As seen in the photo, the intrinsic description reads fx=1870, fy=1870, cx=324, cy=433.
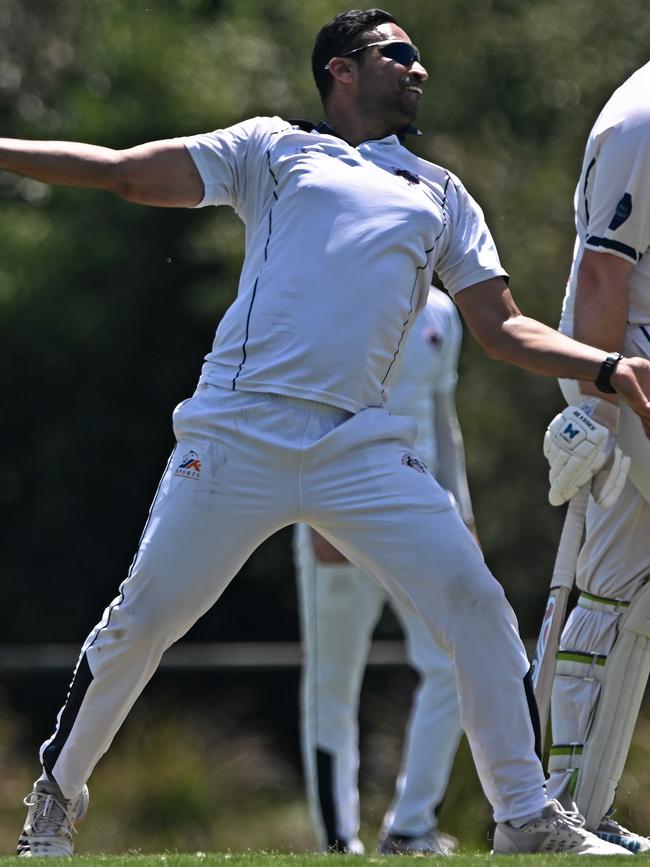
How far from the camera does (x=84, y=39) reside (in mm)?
14164

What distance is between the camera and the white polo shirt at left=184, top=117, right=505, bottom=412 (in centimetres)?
516

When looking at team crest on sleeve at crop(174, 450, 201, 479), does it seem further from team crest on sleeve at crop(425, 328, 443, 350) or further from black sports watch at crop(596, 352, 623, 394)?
team crest on sleeve at crop(425, 328, 443, 350)

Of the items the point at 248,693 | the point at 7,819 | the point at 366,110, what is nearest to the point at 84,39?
the point at 248,693

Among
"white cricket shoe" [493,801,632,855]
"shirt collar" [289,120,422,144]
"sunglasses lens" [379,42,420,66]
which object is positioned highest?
"sunglasses lens" [379,42,420,66]

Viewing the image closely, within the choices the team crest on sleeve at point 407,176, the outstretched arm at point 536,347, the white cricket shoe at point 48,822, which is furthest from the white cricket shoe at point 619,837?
the team crest on sleeve at point 407,176

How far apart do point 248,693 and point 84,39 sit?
16.6ft

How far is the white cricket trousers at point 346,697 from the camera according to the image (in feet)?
26.6

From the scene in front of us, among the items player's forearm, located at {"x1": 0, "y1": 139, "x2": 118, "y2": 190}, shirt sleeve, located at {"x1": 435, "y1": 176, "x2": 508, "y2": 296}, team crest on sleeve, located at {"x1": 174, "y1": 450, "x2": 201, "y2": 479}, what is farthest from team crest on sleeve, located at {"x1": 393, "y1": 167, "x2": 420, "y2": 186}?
team crest on sleeve, located at {"x1": 174, "y1": 450, "x2": 201, "y2": 479}

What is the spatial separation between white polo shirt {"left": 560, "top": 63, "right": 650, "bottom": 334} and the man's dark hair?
0.73m

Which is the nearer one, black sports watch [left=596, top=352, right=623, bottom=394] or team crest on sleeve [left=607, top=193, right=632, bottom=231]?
black sports watch [left=596, top=352, right=623, bottom=394]

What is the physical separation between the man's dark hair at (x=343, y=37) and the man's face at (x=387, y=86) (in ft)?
0.15

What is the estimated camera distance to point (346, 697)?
28.3 feet

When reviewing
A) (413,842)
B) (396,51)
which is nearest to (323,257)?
(396,51)

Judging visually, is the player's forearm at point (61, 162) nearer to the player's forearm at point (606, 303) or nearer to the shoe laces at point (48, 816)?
the player's forearm at point (606, 303)
